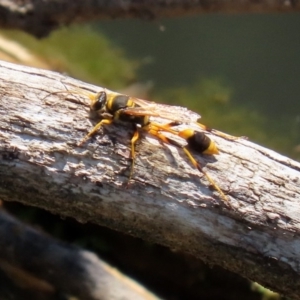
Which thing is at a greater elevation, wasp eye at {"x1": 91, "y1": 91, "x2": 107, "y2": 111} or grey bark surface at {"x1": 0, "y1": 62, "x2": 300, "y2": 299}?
wasp eye at {"x1": 91, "y1": 91, "x2": 107, "y2": 111}

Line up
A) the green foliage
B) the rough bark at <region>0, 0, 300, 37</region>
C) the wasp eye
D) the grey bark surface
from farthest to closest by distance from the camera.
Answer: the green foliage, the rough bark at <region>0, 0, 300, 37</region>, the wasp eye, the grey bark surface

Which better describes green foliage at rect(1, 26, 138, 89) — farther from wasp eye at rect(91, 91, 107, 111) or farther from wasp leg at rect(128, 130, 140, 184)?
wasp leg at rect(128, 130, 140, 184)

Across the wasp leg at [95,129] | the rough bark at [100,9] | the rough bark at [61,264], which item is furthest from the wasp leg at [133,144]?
the rough bark at [100,9]

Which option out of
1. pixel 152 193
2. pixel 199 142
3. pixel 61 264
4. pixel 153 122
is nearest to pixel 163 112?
pixel 153 122

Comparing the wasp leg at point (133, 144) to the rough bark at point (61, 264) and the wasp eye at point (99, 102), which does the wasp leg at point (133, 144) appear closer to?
the wasp eye at point (99, 102)

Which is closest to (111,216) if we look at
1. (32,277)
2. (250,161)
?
(250,161)

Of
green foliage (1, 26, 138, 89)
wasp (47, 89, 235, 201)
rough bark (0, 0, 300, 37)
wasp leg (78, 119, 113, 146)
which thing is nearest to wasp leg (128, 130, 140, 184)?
wasp (47, 89, 235, 201)

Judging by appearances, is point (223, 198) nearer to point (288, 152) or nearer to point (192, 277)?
point (192, 277)
